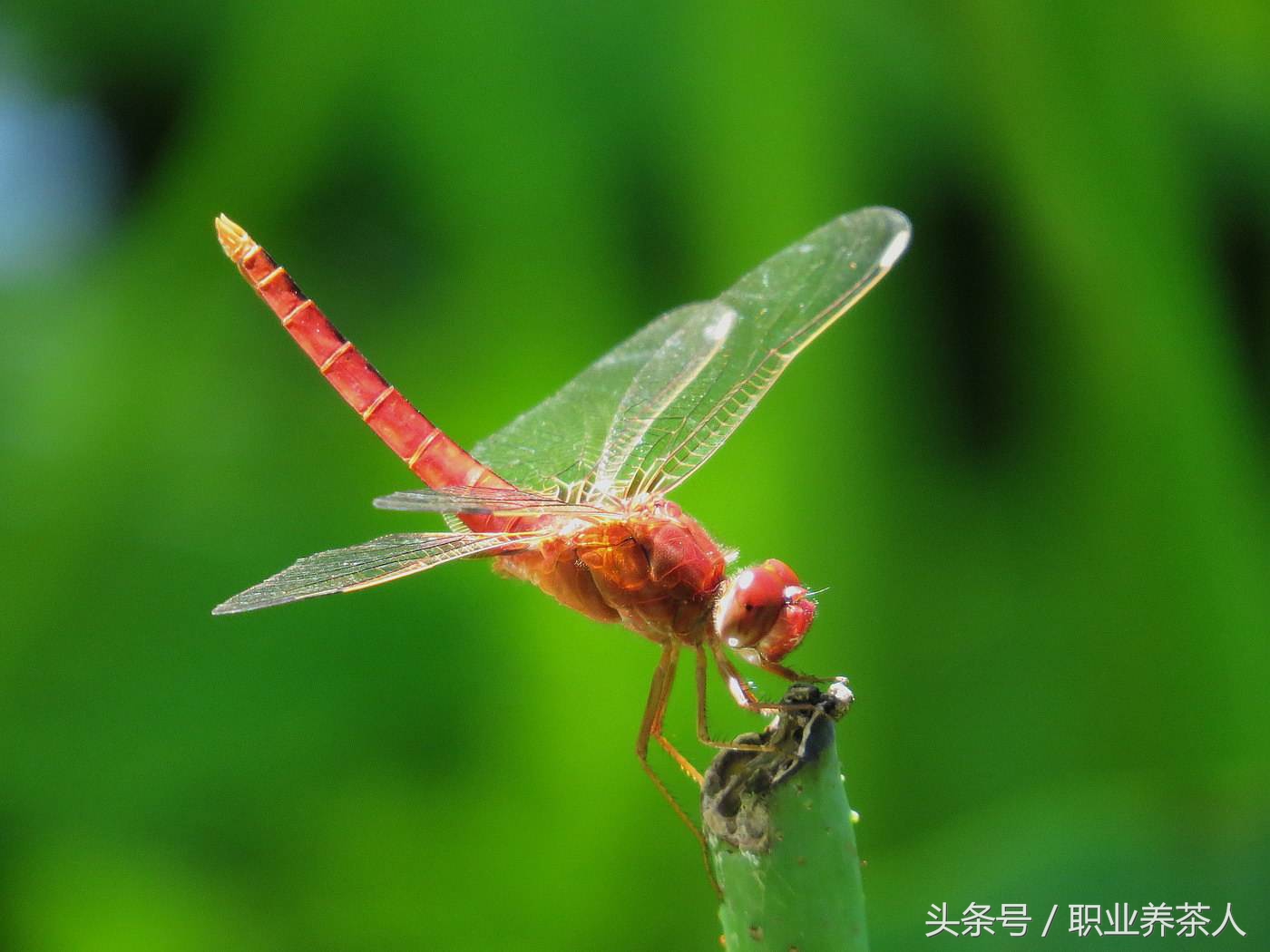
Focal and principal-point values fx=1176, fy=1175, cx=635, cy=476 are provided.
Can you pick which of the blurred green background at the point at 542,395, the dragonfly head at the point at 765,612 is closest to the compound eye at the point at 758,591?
the dragonfly head at the point at 765,612

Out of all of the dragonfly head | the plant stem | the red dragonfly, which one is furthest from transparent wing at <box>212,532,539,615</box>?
the plant stem

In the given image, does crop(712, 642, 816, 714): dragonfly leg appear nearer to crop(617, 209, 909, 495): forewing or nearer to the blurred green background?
crop(617, 209, 909, 495): forewing

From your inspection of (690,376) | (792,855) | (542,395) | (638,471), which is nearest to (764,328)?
(690,376)

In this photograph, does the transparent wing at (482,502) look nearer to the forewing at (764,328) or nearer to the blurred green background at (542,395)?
the forewing at (764,328)

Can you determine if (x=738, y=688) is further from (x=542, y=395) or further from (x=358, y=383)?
(x=542, y=395)

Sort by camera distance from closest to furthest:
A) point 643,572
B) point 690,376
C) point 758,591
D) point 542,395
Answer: point 758,591
point 643,572
point 690,376
point 542,395

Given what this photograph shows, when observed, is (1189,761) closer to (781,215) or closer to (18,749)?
(781,215)

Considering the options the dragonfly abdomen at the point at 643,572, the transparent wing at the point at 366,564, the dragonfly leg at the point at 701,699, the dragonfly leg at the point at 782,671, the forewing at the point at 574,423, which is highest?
the forewing at the point at 574,423
